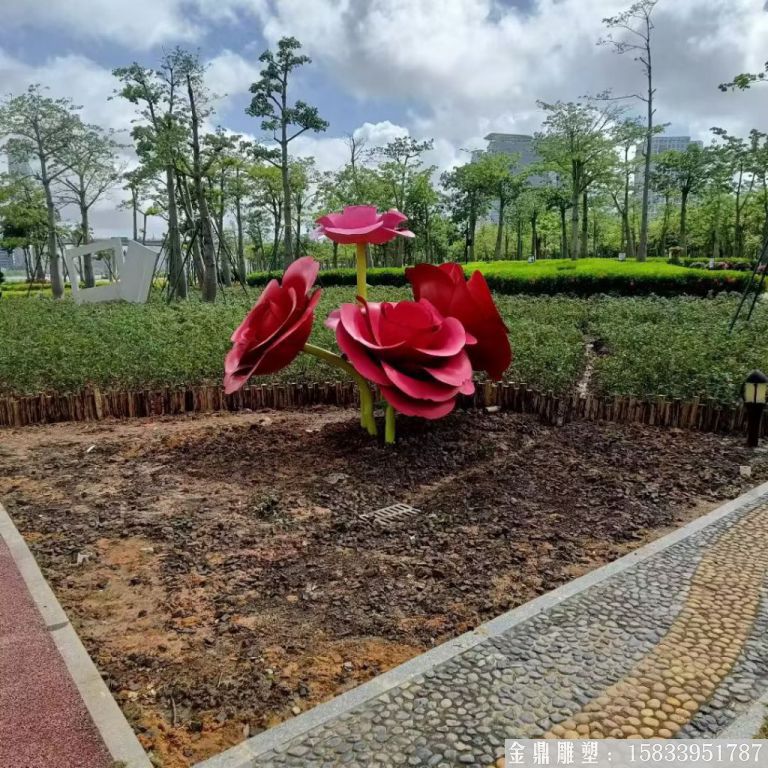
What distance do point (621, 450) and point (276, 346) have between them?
284cm

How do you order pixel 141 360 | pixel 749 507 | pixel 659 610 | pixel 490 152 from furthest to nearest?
1. pixel 490 152
2. pixel 141 360
3. pixel 749 507
4. pixel 659 610

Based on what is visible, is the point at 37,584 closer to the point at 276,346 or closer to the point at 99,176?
the point at 276,346

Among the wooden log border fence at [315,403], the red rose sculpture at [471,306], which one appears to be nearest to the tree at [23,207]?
the wooden log border fence at [315,403]

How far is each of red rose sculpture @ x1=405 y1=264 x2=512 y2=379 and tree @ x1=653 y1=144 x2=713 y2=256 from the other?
2732 cm

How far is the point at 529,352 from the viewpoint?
23.3ft

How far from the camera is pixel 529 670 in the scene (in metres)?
2.29

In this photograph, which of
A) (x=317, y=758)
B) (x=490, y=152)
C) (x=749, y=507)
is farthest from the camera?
(x=490, y=152)

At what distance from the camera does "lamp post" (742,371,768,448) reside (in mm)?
4949

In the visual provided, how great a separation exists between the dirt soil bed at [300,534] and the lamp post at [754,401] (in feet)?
0.49

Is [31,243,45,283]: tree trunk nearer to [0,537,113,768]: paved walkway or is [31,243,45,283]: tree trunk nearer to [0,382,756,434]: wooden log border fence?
[0,382,756,434]: wooden log border fence

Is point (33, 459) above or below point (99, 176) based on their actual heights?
below

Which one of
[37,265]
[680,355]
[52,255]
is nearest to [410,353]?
[680,355]

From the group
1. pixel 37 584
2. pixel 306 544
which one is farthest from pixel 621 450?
pixel 37 584

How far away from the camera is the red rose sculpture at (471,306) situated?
4773mm
